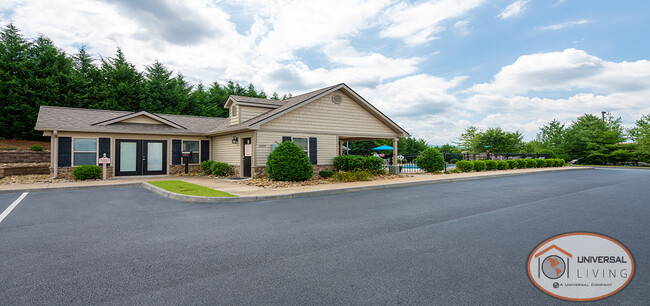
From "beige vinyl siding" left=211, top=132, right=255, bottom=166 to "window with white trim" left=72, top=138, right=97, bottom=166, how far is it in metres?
6.01

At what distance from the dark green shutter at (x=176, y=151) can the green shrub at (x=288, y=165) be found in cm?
757

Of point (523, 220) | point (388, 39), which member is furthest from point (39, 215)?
point (388, 39)

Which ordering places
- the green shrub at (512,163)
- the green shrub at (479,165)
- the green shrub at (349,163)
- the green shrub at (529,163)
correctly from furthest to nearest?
1. the green shrub at (529,163)
2. the green shrub at (512,163)
3. the green shrub at (479,165)
4. the green shrub at (349,163)

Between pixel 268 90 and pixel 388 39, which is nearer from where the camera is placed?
pixel 388 39

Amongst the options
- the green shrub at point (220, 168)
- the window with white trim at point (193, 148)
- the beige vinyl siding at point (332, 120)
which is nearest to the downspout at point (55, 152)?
the window with white trim at point (193, 148)

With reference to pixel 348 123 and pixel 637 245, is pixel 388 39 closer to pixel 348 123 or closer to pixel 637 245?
pixel 348 123

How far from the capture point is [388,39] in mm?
17562

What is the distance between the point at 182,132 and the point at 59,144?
5517 mm

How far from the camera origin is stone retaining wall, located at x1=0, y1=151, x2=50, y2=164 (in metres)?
18.8

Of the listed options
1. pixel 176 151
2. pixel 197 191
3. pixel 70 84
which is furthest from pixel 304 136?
pixel 70 84

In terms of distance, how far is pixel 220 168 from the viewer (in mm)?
16375

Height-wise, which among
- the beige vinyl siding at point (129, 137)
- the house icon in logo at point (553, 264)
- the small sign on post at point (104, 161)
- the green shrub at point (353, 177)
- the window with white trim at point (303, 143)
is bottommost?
the house icon in logo at point (553, 264)

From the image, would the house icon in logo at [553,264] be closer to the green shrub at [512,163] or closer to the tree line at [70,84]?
the green shrub at [512,163]

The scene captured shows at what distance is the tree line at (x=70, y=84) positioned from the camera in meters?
22.6
